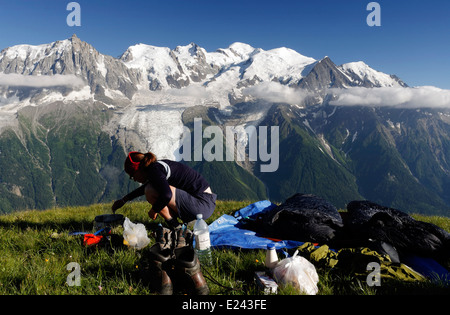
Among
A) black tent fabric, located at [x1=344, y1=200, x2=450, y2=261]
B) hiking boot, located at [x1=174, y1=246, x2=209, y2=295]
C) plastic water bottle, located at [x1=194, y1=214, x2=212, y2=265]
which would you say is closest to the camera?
hiking boot, located at [x1=174, y1=246, x2=209, y2=295]

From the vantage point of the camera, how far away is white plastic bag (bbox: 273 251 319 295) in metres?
4.26

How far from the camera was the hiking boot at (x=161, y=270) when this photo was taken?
4.20 m

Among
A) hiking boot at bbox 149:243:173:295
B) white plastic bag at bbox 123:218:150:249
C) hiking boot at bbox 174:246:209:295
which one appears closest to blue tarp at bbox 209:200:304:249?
white plastic bag at bbox 123:218:150:249

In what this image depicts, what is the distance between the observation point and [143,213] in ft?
31.9

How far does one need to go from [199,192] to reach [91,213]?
15.8 feet

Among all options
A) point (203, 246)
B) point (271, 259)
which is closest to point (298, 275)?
point (271, 259)

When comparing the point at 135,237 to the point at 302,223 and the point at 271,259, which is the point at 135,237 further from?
the point at 302,223

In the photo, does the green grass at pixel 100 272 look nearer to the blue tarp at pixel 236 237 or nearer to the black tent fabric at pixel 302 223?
the blue tarp at pixel 236 237

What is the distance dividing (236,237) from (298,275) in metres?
3.35

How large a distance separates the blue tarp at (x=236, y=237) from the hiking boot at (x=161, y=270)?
2.74 meters

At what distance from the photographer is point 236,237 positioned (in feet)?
24.8

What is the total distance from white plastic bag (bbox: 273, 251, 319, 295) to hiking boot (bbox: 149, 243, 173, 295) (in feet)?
5.79

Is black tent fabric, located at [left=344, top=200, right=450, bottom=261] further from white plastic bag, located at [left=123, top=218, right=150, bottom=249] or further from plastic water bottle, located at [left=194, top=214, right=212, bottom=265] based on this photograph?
white plastic bag, located at [left=123, top=218, right=150, bottom=249]
